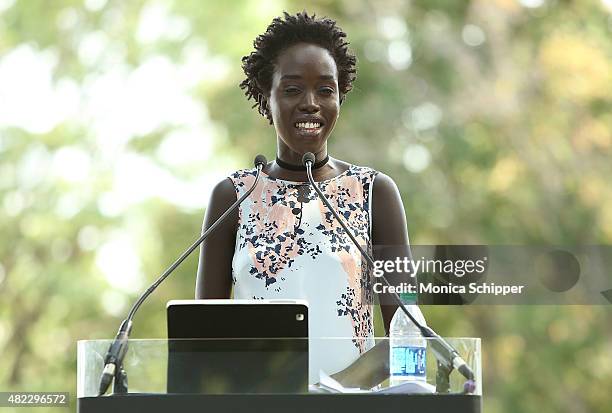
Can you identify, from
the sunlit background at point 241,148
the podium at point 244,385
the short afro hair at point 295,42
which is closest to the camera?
the podium at point 244,385

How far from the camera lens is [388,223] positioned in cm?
261

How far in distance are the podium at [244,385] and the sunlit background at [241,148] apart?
6.81 metres

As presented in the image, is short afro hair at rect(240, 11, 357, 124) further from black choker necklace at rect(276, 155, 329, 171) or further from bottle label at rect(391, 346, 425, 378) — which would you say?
bottle label at rect(391, 346, 425, 378)

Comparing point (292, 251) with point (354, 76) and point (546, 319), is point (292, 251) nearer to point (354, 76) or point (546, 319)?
point (354, 76)

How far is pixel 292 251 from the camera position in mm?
2580

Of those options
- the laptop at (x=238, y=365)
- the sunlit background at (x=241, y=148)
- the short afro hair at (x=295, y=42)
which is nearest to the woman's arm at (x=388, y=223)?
→ the short afro hair at (x=295, y=42)

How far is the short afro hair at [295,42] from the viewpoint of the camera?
105 inches

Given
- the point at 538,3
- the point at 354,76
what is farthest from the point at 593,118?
the point at 354,76

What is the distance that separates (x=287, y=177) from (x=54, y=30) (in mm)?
7203

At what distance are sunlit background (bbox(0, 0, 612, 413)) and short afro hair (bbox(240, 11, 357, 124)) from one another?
5985 mm

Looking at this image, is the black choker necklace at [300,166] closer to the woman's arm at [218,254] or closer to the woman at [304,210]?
the woman at [304,210]

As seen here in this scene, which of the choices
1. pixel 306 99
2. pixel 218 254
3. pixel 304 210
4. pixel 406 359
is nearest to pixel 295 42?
pixel 306 99

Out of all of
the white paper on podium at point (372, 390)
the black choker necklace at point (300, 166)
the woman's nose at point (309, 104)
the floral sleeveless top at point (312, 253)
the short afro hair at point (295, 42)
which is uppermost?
the short afro hair at point (295, 42)

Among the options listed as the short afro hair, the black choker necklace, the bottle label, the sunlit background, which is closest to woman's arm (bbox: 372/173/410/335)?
the black choker necklace
